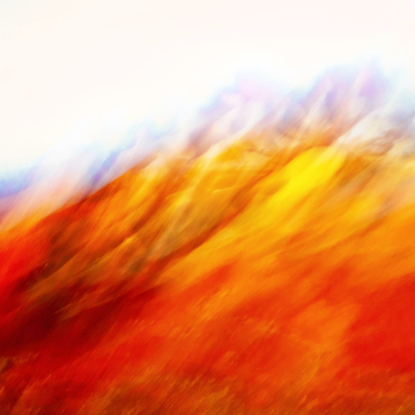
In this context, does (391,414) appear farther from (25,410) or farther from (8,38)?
(8,38)

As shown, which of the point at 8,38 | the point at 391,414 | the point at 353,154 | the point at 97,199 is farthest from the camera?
the point at 8,38

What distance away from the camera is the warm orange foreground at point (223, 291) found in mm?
831

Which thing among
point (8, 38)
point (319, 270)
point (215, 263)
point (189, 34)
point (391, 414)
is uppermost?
point (8, 38)

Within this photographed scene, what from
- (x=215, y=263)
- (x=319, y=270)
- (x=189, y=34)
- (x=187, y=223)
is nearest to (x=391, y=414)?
(x=319, y=270)

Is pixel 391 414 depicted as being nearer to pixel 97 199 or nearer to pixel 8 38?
pixel 97 199

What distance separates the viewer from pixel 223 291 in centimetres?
91

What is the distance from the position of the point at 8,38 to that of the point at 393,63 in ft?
3.40

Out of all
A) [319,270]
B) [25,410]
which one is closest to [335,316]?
[319,270]

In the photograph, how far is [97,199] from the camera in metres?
1.03

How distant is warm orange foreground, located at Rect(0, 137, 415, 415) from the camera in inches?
32.7

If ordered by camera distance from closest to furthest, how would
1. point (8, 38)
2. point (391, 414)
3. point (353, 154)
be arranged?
point (391, 414) < point (353, 154) < point (8, 38)

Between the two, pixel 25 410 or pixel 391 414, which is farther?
pixel 25 410

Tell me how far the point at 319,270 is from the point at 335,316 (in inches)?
3.9

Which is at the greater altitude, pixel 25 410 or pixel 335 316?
pixel 25 410
